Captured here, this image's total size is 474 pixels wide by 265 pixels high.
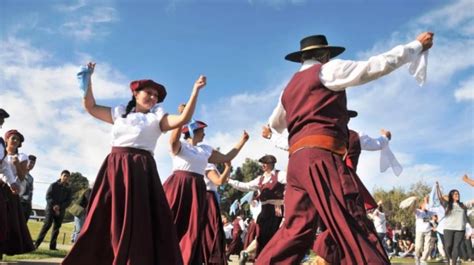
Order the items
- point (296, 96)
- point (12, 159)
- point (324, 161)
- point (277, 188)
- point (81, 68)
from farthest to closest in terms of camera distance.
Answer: point (277, 188), point (12, 159), point (81, 68), point (296, 96), point (324, 161)

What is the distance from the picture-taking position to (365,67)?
156 inches

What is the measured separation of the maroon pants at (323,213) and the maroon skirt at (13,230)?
4711 mm

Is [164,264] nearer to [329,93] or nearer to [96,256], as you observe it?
[96,256]

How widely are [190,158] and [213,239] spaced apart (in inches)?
45.3

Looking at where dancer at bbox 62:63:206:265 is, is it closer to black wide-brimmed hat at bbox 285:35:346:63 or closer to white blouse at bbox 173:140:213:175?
black wide-brimmed hat at bbox 285:35:346:63

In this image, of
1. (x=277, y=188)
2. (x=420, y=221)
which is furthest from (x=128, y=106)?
(x=420, y=221)

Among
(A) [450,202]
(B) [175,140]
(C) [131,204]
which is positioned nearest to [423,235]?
(A) [450,202]

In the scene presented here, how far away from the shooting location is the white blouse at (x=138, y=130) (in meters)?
4.79

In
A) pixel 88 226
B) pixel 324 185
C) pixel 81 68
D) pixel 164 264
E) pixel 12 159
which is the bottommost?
pixel 164 264

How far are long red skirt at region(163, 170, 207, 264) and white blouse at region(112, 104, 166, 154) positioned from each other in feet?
6.22

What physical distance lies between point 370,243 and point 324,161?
2.24 ft

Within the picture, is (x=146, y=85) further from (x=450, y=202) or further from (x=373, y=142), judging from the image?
(x=450, y=202)

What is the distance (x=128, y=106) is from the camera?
5094mm

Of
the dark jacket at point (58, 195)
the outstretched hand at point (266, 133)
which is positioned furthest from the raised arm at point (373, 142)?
the dark jacket at point (58, 195)
